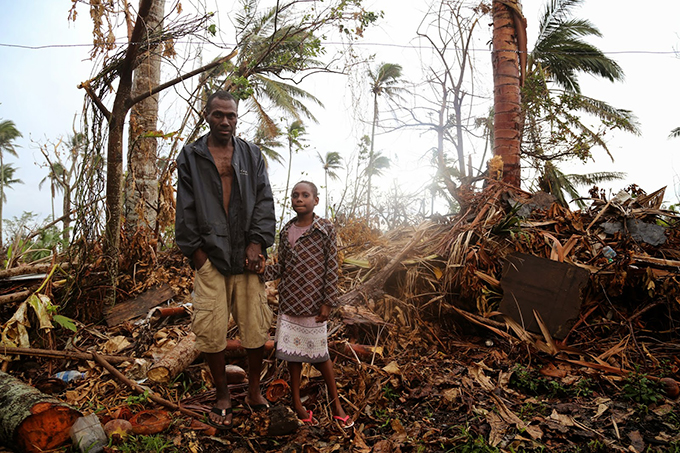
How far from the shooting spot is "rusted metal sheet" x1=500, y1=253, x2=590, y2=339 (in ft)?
12.2

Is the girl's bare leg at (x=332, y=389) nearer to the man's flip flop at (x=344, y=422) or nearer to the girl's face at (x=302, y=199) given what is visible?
the man's flip flop at (x=344, y=422)

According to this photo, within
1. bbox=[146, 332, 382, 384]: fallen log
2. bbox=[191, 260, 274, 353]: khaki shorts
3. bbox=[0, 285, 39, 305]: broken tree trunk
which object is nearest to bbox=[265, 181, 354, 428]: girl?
bbox=[191, 260, 274, 353]: khaki shorts

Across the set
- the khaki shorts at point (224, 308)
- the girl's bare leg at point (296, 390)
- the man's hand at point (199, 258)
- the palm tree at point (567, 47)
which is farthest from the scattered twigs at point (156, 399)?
the palm tree at point (567, 47)

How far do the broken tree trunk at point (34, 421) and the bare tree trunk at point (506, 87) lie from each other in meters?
5.74

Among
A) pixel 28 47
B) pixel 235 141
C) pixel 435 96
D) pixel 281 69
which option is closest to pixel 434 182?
pixel 281 69

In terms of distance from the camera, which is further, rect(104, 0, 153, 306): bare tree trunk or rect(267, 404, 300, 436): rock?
rect(104, 0, 153, 306): bare tree trunk

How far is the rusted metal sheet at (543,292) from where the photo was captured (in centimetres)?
373

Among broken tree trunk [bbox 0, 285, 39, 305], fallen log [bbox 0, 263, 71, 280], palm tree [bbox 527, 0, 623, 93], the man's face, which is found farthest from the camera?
palm tree [bbox 527, 0, 623, 93]

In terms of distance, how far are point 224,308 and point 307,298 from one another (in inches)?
21.4

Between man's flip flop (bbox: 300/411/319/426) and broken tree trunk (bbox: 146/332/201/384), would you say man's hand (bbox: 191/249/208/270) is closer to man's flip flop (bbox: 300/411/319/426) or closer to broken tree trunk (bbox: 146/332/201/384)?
broken tree trunk (bbox: 146/332/201/384)

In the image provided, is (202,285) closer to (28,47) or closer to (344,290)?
(344,290)

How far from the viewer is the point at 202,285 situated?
2.61 metres

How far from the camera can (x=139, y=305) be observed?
455 cm

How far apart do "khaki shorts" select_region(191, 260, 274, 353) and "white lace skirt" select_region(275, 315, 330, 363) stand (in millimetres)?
138
